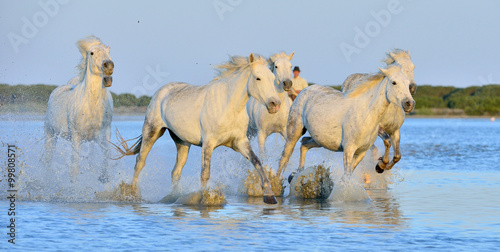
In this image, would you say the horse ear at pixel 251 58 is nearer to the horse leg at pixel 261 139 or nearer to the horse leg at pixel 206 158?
the horse leg at pixel 206 158

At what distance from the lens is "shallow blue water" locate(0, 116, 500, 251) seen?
866cm

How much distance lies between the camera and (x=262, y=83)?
11242 millimetres

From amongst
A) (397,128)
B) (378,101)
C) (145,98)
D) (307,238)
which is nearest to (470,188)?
(397,128)

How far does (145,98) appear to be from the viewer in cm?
1778

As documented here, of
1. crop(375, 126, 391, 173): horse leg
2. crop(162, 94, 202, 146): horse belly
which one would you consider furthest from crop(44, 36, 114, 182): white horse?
crop(375, 126, 391, 173): horse leg

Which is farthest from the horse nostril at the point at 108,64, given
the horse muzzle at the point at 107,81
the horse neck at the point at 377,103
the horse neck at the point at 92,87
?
the horse neck at the point at 377,103

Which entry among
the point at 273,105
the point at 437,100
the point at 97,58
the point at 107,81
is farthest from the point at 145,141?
the point at 437,100

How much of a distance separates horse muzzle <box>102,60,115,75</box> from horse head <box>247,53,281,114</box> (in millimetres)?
2589

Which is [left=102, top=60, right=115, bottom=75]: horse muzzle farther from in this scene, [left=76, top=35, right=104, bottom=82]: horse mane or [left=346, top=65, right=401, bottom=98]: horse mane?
[left=346, top=65, right=401, bottom=98]: horse mane

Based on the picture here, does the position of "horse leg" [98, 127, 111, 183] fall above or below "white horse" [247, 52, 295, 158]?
below

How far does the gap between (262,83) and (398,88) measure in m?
1.96

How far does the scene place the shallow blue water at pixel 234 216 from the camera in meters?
8.66

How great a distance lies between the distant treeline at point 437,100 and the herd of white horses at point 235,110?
2.49m

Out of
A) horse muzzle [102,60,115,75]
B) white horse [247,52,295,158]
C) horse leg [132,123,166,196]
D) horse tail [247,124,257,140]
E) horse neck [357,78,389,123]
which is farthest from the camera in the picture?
horse tail [247,124,257,140]
